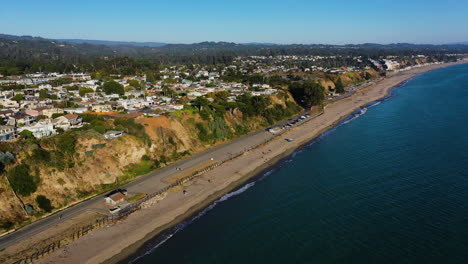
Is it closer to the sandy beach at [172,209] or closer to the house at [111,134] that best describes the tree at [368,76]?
the sandy beach at [172,209]

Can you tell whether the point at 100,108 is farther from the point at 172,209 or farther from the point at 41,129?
the point at 172,209

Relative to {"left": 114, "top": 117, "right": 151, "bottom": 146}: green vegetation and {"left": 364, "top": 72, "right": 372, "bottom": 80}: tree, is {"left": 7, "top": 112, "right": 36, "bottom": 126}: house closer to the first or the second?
{"left": 114, "top": 117, "right": 151, "bottom": 146}: green vegetation

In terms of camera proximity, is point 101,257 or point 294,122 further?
point 294,122

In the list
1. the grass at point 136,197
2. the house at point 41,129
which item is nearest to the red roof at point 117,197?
the grass at point 136,197

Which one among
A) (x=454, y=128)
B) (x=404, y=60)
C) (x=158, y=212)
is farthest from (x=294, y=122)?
(x=404, y=60)

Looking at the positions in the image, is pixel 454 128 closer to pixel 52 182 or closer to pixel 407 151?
pixel 407 151

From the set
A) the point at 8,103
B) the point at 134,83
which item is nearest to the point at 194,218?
the point at 8,103
